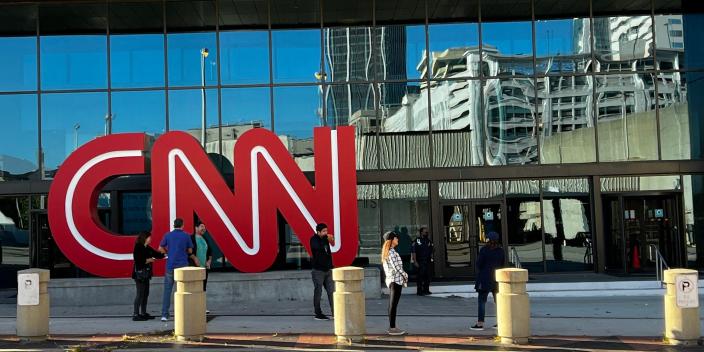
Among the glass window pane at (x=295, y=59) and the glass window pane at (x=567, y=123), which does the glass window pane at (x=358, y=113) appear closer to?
the glass window pane at (x=295, y=59)

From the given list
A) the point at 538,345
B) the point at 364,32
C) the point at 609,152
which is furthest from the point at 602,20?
the point at 538,345

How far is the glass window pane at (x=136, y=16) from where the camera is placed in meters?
18.4

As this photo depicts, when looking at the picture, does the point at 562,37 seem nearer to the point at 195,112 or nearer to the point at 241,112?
the point at 241,112

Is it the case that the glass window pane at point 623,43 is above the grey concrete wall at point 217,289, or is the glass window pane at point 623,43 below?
above

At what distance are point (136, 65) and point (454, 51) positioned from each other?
8076 mm

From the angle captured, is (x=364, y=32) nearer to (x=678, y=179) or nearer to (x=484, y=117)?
(x=484, y=117)

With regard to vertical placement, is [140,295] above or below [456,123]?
below

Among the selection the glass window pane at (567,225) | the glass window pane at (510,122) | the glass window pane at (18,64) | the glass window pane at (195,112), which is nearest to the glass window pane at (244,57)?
the glass window pane at (195,112)

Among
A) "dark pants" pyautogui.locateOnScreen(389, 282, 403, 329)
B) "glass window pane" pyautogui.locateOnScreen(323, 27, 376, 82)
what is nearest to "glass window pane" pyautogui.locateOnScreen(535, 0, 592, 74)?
"glass window pane" pyautogui.locateOnScreen(323, 27, 376, 82)

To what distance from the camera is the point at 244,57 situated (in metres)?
18.7

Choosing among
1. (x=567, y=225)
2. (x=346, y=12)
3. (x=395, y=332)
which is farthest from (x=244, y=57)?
(x=395, y=332)

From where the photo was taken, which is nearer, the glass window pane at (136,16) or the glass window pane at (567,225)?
the glass window pane at (567,225)

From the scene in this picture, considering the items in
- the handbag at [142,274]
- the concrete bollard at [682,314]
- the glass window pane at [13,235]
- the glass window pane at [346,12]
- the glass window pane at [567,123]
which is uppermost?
the glass window pane at [346,12]

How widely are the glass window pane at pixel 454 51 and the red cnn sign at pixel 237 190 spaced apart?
3.98 m
